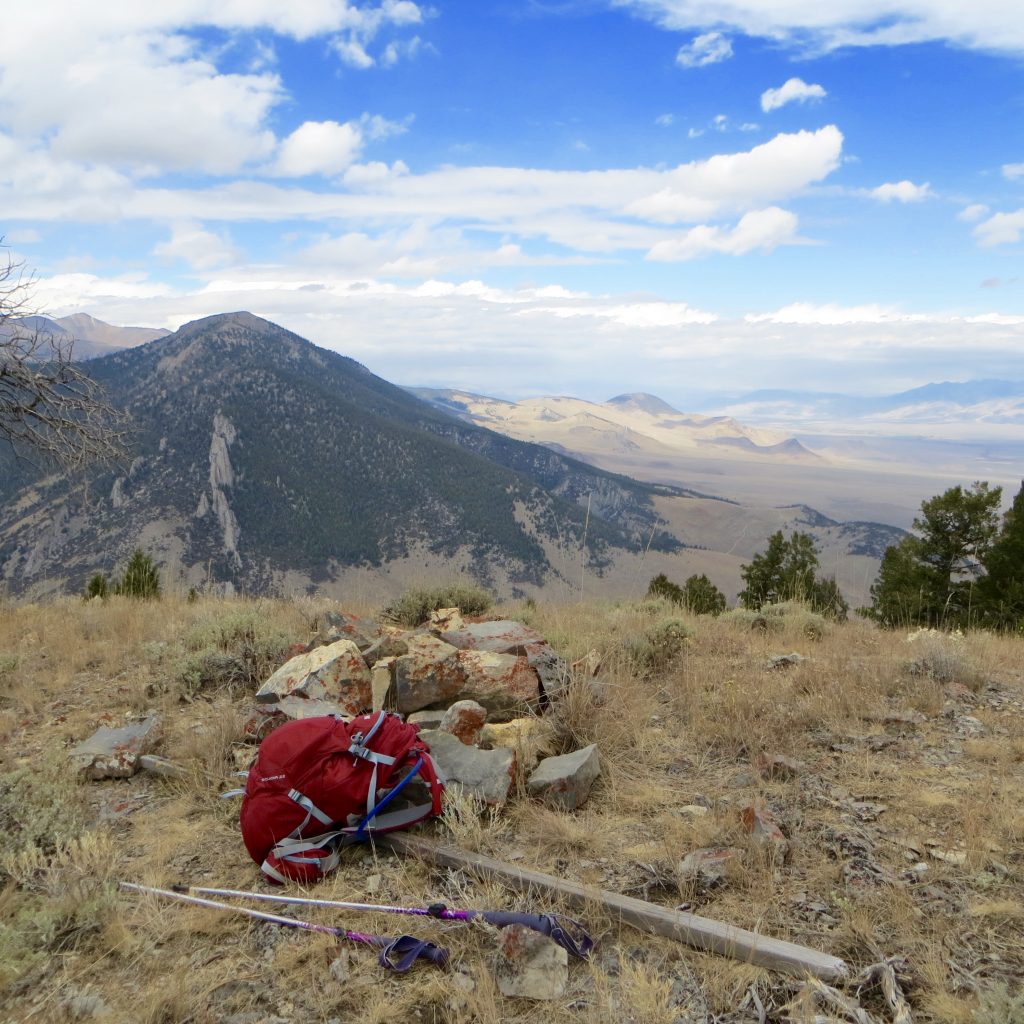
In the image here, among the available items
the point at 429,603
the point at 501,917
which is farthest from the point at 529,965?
the point at 429,603

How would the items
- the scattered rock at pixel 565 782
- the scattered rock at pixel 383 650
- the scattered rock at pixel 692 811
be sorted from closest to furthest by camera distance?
1. the scattered rock at pixel 692 811
2. the scattered rock at pixel 565 782
3. the scattered rock at pixel 383 650

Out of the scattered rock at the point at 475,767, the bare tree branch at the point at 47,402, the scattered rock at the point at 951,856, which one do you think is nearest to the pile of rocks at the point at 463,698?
the scattered rock at the point at 475,767

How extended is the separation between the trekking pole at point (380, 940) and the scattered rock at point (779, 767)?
7.84ft

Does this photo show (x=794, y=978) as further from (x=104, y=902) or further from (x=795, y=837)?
(x=104, y=902)

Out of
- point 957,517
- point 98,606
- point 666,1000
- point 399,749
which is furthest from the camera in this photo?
point 957,517

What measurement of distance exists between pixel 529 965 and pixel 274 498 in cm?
12497

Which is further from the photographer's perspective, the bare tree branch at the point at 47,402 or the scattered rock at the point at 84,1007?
the bare tree branch at the point at 47,402

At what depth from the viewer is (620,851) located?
12.0 feet

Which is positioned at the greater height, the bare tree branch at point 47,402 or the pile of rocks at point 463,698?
the bare tree branch at point 47,402

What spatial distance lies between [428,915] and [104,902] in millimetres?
1499

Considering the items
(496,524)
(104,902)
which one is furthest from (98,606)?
(496,524)

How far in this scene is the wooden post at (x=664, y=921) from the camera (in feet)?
8.82

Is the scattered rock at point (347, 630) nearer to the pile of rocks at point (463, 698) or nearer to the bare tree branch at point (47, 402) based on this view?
the pile of rocks at point (463, 698)

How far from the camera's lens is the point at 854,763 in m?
4.46
